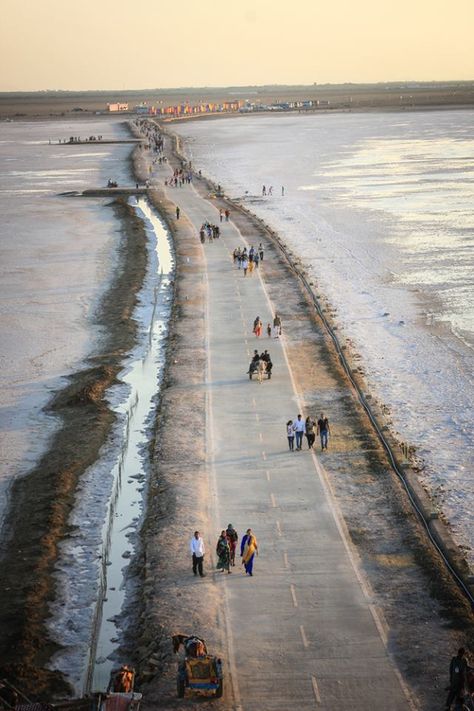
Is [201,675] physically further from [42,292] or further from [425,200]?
[425,200]

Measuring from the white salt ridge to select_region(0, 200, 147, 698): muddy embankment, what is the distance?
30.1 feet

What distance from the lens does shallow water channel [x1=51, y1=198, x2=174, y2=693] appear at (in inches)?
769

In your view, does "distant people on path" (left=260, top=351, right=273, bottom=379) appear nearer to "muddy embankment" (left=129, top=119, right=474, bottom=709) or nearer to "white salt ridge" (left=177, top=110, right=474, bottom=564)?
"muddy embankment" (left=129, top=119, right=474, bottom=709)

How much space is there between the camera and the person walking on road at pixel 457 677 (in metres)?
16.2

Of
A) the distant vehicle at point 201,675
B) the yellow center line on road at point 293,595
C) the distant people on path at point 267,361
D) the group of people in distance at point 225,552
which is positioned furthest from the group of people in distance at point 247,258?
the distant vehicle at point 201,675

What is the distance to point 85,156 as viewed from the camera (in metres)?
137

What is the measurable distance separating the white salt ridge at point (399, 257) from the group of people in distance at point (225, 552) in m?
5.35

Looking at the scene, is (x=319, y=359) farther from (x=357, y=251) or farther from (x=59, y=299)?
(x=357, y=251)

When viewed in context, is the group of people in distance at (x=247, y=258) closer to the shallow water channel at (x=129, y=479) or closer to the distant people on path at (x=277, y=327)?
the shallow water channel at (x=129, y=479)

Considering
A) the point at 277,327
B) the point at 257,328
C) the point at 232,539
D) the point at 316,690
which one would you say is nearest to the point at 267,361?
the point at 257,328

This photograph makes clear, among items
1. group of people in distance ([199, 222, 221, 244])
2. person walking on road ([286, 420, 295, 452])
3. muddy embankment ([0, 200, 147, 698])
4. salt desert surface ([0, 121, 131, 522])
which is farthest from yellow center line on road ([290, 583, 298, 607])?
group of people in distance ([199, 222, 221, 244])

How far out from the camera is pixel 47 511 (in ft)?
83.5

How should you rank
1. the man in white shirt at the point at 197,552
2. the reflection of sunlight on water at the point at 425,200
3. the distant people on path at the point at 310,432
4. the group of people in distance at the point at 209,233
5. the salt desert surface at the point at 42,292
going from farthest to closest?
the group of people in distance at the point at 209,233, the reflection of sunlight on water at the point at 425,200, the salt desert surface at the point at 42,292, the distant people on path at the point at 310,432, the man in white shirt at the point at 197,552

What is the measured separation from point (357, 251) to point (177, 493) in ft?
126
